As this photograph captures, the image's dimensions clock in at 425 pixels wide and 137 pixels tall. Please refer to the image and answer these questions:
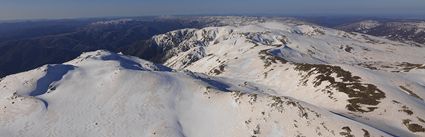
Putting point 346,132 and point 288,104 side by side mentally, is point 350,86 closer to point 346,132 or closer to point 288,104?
point 288,104

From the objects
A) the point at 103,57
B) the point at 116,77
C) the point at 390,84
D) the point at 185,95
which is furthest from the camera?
the point at 103,57

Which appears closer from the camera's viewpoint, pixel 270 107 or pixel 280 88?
pixel 270 107

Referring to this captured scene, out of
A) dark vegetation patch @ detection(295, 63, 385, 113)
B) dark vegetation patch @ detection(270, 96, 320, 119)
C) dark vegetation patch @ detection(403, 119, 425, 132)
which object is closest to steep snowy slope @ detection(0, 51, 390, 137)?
dark vegetation patch @ detection(270, 96, 320, 119)

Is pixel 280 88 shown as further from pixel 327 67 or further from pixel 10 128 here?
pixel 10 128

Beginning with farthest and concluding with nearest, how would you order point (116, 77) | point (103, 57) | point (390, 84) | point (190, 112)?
point (103, 57), point (390, 84), point (116, 77), point (190, 112)

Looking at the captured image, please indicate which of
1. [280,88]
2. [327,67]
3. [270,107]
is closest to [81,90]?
[270,107]

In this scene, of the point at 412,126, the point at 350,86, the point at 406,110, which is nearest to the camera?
the point at 412,126

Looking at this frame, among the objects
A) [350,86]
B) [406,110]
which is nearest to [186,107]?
[406,110]
